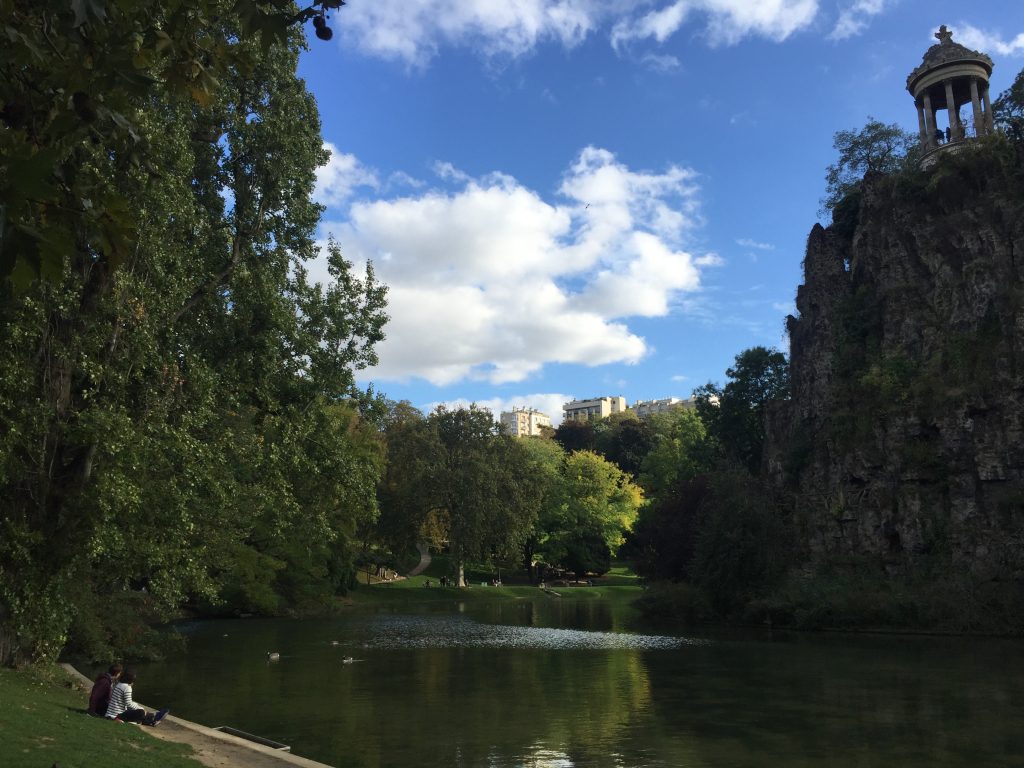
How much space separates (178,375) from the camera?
20703 millimetres

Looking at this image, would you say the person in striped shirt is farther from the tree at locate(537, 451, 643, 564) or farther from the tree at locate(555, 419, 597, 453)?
the tree at locate(555, 419, 597, 453)

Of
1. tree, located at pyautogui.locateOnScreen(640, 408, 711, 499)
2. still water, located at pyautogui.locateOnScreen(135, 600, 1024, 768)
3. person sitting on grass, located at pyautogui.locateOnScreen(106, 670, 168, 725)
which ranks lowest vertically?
still water, located at pyautogui.locateOnScreen(135, 600, 1024, 768)

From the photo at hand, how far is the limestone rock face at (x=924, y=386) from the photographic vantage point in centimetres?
4197

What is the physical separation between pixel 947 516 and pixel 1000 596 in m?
6.16

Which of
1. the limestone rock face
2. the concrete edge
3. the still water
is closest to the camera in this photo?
the concrete edge

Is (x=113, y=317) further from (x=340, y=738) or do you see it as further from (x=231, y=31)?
(x=340, y=738)

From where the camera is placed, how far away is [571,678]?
26.3m

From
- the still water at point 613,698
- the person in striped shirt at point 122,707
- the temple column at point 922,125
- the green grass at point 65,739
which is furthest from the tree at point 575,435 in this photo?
the green grass at point 65,739

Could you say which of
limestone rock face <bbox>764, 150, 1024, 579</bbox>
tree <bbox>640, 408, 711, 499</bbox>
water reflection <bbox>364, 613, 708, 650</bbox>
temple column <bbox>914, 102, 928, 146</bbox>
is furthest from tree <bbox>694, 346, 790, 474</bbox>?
water reflection <bbox>364, 613, 708, 650</bbox>

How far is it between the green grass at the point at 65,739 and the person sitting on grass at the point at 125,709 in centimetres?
50

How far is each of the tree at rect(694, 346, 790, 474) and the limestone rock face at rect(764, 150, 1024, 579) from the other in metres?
16.3

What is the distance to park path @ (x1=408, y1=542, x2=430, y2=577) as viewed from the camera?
89.9 m

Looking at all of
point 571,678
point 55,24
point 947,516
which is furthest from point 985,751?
point 947,516

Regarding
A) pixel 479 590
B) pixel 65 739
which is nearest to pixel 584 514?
pixel 479 590
